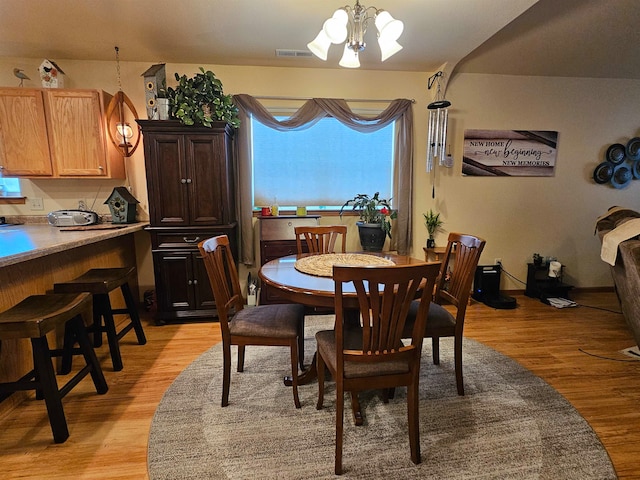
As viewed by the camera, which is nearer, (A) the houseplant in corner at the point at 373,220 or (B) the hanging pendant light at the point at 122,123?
(B) the hanging pendant light at the point at 122,123

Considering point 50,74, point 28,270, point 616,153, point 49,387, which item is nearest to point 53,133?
point 50,74

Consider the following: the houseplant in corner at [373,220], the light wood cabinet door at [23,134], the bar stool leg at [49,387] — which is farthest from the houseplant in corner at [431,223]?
the light wood cabinet door at [23,134]

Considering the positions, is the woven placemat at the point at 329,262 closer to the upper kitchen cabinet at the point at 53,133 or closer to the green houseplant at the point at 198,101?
the green houseplant at the point at 198,101

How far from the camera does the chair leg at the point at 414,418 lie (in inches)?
54.0

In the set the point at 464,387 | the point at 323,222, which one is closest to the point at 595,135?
the point at 323,222

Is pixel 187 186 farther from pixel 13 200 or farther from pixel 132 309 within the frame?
pixel 13 200

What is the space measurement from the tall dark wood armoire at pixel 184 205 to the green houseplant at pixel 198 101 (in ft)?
0.26

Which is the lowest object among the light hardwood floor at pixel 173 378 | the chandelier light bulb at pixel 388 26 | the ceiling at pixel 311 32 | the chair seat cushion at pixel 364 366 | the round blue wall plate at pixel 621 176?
the light hardwood floor at pixel 173 378

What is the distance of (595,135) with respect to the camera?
12.0 ft

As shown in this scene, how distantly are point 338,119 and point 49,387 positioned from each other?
303 cm

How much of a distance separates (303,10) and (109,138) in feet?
7.04

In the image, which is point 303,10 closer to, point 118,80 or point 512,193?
point 118,80

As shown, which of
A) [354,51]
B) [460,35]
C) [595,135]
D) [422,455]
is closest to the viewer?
[422,455]

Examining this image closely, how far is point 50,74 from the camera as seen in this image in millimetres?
2811
